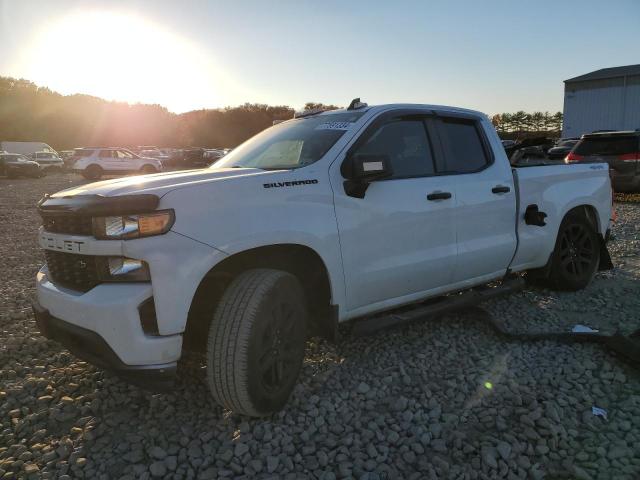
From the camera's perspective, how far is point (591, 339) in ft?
12.2

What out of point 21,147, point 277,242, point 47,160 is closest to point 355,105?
point 277,242

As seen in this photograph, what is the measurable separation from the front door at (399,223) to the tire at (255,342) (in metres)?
0.52

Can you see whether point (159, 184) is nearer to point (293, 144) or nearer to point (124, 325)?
point (124, 325)

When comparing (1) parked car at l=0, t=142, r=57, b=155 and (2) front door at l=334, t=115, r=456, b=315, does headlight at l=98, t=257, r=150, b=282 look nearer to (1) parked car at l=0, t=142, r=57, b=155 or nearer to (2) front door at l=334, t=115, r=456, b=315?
(2) front door at l=334, t=115, r=456, b=315

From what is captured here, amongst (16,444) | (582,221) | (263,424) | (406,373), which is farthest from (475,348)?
(16,444)

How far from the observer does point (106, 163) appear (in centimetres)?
2691

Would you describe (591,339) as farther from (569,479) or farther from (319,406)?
(319,406)

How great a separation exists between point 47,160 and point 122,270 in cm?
3427

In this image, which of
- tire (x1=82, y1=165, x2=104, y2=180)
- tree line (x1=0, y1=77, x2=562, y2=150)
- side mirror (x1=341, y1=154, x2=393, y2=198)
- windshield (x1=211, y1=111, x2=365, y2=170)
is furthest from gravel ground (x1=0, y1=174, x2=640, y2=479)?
tree line (x1=0, y1=77, x2=562, y2=150)

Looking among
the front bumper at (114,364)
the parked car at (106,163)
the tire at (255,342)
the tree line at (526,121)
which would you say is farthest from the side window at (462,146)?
the tree line at (526,121)

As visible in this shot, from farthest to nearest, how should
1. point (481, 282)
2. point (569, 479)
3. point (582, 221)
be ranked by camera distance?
point (582, 221)
point (481, 282)
point (569, 479)

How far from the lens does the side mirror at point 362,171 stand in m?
3.03

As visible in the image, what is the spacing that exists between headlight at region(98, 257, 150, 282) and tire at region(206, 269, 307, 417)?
45 cm

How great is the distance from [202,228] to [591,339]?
2.99 meters
